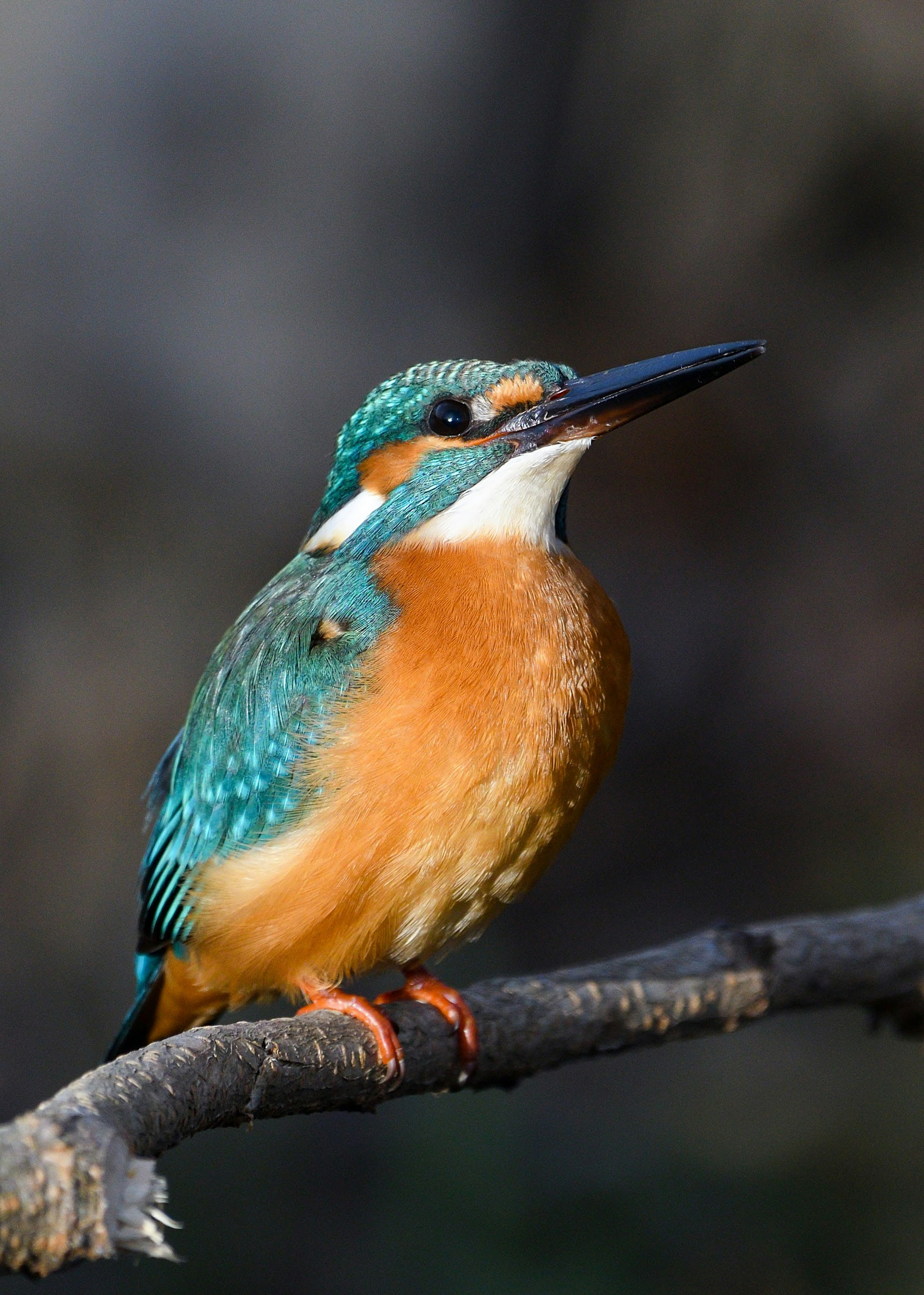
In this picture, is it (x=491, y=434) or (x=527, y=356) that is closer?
(x=491, y=434)

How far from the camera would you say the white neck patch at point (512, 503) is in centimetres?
224

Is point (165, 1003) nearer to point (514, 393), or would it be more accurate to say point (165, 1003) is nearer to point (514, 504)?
point (514, 504)

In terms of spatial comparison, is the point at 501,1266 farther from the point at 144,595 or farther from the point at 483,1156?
the point at 144,595

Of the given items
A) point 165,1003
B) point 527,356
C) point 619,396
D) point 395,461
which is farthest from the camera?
point 527,356

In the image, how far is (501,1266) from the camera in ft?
11.0

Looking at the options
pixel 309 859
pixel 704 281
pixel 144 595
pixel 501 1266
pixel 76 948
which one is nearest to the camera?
pixel 309 859

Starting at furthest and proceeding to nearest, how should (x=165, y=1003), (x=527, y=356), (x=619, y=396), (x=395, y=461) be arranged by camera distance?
(x=527, y=356) < (x=165, y=1003) < (x=395, y=461) < (x=619, y=396)

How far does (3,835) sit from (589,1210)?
88.9 inches

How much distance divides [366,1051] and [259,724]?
58 centimetres

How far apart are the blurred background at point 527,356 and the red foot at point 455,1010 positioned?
1903mm

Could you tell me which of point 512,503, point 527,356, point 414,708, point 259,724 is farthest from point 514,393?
point 527,356

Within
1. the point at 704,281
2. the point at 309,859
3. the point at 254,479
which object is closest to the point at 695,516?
the point at 704,281

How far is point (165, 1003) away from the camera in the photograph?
258cm

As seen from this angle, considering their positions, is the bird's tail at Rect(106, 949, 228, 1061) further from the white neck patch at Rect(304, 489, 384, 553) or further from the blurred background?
the blurred background
